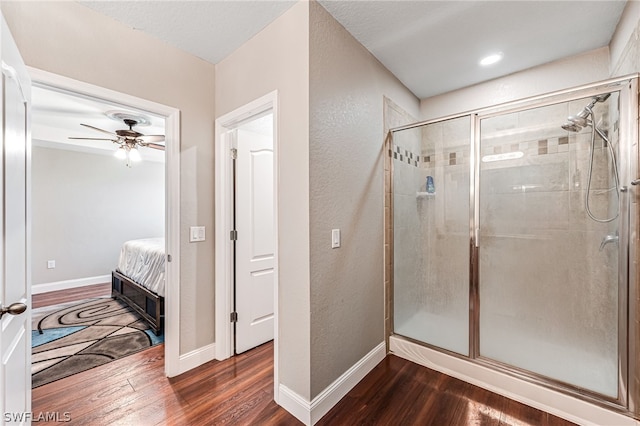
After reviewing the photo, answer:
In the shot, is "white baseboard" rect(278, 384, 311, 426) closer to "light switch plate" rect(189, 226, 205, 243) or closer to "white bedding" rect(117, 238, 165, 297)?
"light switch plate" rect(189, 226, 205, 243)

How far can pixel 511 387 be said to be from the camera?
1.86 metres

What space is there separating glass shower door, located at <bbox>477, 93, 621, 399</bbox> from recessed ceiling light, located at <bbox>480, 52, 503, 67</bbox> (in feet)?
2.07

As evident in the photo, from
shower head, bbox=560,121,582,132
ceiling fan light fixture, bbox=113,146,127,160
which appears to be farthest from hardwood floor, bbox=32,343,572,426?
ceiling fan light fixture, bbox=113,146,127,160

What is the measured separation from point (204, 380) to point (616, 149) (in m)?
3.22

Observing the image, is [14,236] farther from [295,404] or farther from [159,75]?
[295,404]

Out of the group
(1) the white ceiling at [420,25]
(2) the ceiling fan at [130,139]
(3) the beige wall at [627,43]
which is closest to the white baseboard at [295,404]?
(1) the white ceiling at [420,25]

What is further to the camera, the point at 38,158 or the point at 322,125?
the point at 38,158

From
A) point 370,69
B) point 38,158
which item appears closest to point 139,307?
point 38,158

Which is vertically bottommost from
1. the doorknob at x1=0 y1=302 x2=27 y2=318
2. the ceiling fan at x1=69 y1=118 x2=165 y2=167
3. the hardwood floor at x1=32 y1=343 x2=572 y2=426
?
the hardwood floor at x1=32 y1=343 x2=572 y2=426

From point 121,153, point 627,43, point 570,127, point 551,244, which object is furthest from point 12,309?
point 121,153

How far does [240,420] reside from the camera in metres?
1.64

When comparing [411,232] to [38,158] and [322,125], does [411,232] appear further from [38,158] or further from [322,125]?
[38,158]

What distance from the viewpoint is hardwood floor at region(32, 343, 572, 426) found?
1.65 meters

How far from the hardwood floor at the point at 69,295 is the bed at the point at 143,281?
461 mm
